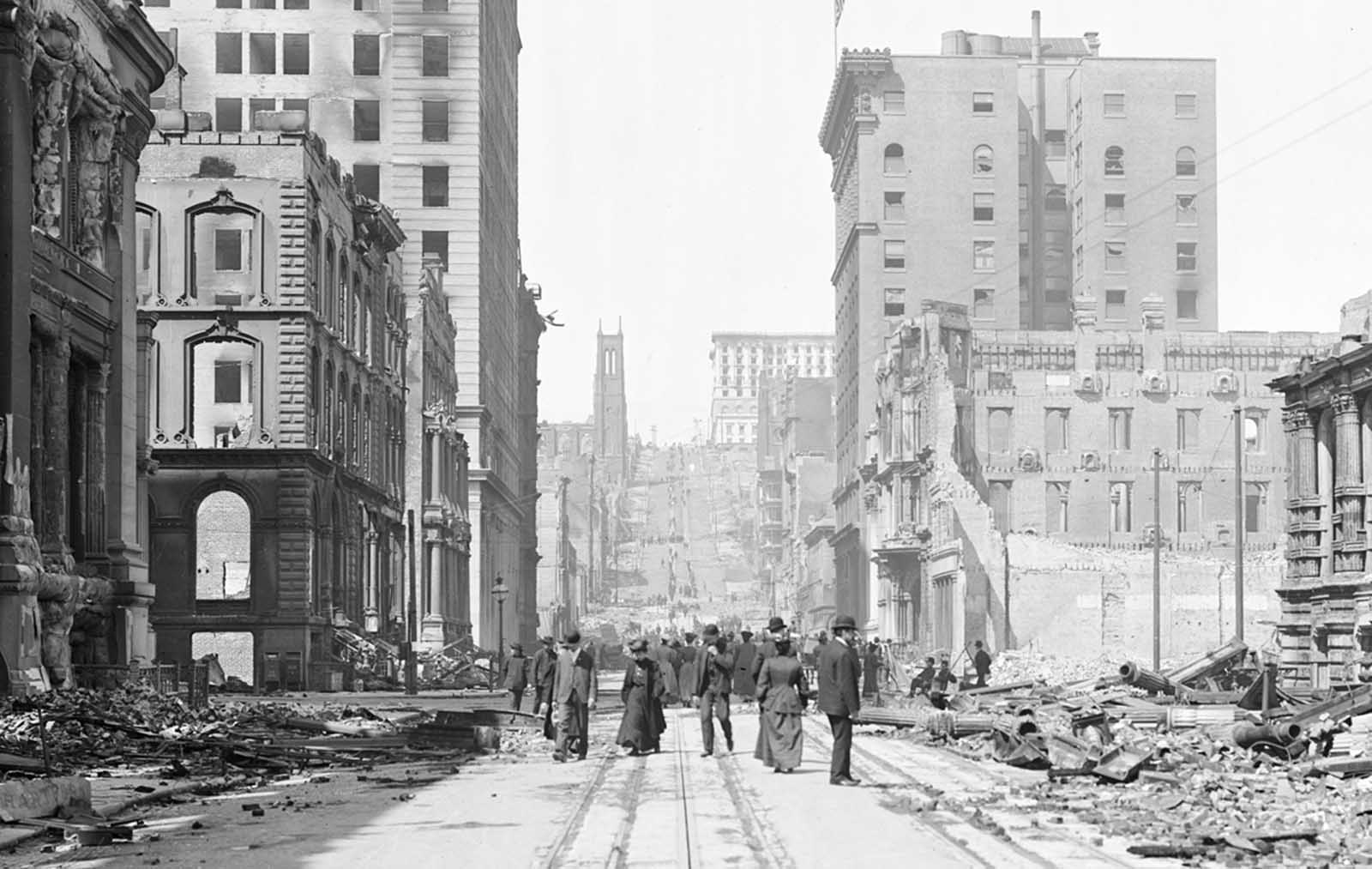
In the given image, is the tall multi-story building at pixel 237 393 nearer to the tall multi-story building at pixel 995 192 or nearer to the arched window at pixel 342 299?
the arched window at pixel 342 299

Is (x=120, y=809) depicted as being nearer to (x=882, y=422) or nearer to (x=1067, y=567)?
(x=1067, y=567)

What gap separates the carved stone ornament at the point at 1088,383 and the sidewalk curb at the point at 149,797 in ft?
199

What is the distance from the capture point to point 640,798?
1955cm

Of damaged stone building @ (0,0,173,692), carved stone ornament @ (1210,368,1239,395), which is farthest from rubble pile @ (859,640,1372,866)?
carved stone ornament @ (1210,368,1239,395)

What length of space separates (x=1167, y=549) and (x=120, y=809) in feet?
206

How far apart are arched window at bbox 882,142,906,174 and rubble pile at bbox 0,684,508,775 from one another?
81.6 m

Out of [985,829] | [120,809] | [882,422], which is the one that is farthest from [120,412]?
[882,422]

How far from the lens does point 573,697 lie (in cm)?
2583

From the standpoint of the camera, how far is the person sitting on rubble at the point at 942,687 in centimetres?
3459

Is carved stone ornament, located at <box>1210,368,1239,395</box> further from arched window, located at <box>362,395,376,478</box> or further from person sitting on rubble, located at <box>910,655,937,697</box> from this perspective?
person sitting on rubble, located at <box>910,655,937,697</box>

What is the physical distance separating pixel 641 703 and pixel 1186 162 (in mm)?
90699

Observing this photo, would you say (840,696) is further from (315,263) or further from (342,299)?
(342,299)

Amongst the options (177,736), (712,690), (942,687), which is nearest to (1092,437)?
(942,687)

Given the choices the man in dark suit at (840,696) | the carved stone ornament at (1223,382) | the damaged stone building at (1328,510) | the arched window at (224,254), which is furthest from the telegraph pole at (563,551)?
the man in dark suit at (840,696)
